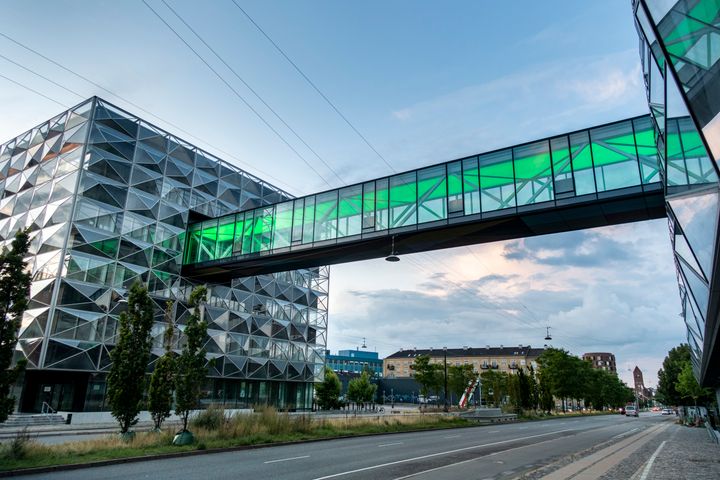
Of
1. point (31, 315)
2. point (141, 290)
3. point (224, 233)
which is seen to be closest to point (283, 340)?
point (224, 233)

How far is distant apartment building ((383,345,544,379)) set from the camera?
5167 inches

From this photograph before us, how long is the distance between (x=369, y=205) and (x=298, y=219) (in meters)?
6.22

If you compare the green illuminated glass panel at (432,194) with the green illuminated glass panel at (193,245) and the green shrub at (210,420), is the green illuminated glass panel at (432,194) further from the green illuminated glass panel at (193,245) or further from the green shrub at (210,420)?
the green illuminated glass panel at (193,245)

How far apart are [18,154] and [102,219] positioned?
14.2 metres

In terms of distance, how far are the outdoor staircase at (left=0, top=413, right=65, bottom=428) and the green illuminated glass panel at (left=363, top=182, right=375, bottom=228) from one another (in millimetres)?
22805

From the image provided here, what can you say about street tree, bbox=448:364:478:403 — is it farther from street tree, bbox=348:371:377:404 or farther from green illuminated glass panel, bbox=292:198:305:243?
green illuminated glass panel, bbox=292:198:305:243

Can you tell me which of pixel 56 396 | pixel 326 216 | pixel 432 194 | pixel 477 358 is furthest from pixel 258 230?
pixel 477 358

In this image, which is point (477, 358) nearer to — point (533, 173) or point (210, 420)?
A: point (533, 173)

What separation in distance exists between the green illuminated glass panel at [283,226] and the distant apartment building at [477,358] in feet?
315

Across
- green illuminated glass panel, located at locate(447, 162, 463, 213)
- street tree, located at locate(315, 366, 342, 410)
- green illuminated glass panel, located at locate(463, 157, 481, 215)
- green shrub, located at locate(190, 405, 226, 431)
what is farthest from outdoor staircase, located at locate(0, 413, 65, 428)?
street tree, located at locate(315, 366, 342, 410)

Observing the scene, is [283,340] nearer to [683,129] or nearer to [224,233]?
[224,233]

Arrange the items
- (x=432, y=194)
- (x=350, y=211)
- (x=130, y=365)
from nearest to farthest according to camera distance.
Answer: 1. (x=130, y=365)
2. (x=432, y=194)
3. (x=350, y=211)

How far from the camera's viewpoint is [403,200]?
1139 inches

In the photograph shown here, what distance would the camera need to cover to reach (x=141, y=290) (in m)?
20.5
